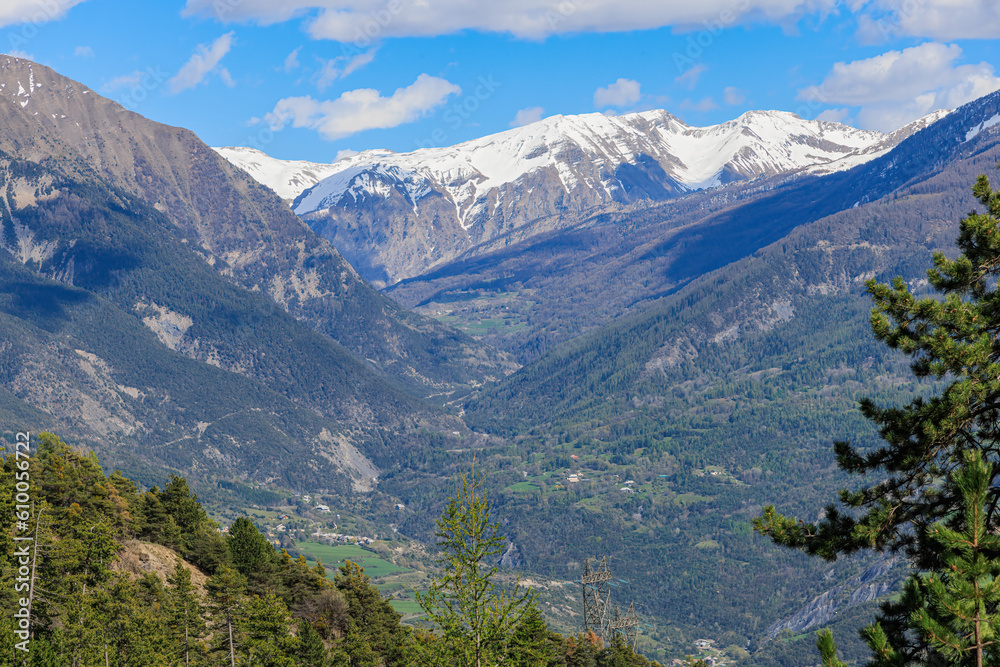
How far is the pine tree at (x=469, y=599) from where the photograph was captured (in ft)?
126

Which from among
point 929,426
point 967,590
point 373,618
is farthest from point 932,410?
point 373,618

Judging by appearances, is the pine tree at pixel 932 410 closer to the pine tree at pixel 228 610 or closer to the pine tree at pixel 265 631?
the pine tree at pixel 265 631

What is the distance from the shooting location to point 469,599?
39.2 m

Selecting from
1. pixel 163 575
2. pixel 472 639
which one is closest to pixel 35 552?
pixel 163 575

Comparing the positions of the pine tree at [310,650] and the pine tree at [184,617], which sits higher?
the pine tree at [184,617]

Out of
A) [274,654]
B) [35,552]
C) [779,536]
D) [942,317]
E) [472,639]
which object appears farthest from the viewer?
[274,654]

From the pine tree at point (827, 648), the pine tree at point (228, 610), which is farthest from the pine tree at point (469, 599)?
the pine tree at point (228, 610)

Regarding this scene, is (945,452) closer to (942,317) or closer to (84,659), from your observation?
(942,317)

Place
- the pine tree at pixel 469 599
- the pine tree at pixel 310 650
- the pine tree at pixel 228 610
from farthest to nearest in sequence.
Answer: the pine tree at pixel 310 650
the pine tree at pixel 228 610
the pine tree at pixel 469 599

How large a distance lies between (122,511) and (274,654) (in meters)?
29.0

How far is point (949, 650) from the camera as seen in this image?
869 inches

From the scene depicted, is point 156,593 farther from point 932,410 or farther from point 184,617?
point 932,410

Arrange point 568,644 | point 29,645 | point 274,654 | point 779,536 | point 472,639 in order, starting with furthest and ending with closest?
1. point 568,644
2. point 274,654
3. point 29,645
4. point 472,639
5. point 779,536

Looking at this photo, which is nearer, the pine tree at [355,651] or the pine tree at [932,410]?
the pine tree at [932,410]
